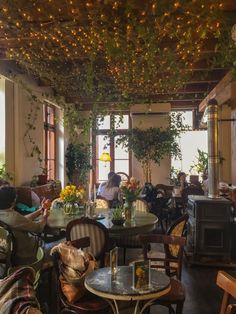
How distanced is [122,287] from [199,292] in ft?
6.18

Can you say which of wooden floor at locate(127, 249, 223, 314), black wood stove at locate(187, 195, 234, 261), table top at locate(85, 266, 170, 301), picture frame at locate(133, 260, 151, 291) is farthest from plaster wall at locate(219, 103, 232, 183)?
picture frame at locate(133, 260, 151, 291)

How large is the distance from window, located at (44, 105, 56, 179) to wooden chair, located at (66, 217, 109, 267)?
17.6 ft

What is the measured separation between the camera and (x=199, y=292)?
374cm

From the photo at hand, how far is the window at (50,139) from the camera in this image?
8766 mm

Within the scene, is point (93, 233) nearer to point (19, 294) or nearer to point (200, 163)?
point (19, 294)

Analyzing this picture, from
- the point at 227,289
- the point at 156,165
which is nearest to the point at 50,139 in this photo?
the point at 156,165

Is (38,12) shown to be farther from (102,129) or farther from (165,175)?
(102,129)

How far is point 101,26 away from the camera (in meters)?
3.88

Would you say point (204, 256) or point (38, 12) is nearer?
point (38, 12)

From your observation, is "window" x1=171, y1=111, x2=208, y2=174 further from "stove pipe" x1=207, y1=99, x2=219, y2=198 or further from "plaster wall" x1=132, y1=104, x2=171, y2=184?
"stove pipe" x1=207, y1=99, x2=219, y2=198

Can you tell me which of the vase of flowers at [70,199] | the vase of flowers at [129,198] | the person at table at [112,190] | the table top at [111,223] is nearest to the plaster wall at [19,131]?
the person at table at [112,190]

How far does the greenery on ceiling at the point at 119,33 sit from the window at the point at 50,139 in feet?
10.4

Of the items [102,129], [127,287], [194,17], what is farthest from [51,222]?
[102,129]

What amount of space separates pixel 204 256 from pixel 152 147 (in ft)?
15.5
